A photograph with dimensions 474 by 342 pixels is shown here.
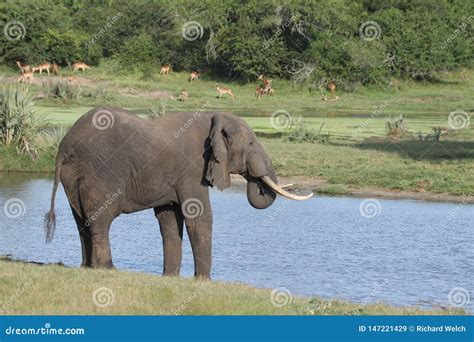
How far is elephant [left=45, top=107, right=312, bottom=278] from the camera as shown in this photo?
490 inches

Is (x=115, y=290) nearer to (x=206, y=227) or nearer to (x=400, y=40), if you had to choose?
(x=206, y=227)

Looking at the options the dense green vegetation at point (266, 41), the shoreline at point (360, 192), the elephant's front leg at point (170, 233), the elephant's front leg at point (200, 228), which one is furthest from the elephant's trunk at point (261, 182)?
the dense green vegetation at point (266, 41)

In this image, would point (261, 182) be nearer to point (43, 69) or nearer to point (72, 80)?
point (72, 80)

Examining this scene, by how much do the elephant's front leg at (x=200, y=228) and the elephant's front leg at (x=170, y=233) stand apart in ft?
1.14

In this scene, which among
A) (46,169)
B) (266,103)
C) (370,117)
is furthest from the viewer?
(266,103)

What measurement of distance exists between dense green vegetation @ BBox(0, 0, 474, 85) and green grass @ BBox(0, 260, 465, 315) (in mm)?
38834

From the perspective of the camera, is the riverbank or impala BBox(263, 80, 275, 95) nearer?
the riverbank

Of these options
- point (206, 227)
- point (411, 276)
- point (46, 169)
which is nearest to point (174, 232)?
point (206, 227)

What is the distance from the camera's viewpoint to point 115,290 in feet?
34.6

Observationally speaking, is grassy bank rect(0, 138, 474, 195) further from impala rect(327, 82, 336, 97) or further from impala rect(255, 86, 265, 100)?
impala rect(327, 82, 336, 97)

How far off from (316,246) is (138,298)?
7392mm

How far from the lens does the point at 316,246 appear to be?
57.2 ft

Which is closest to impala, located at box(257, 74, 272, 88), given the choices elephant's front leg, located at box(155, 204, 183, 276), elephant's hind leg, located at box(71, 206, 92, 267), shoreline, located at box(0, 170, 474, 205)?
shoreline, located at box(0, 170, 474, 205)

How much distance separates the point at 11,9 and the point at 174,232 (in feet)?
136
